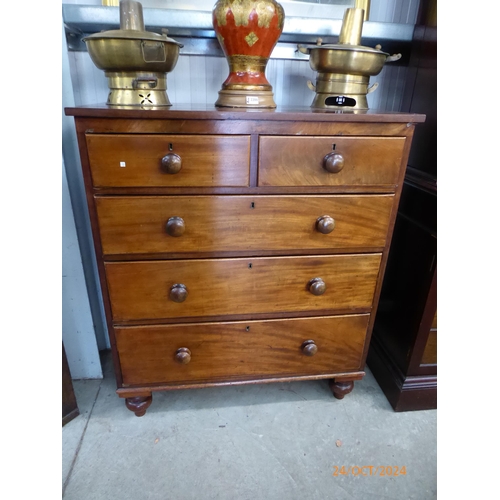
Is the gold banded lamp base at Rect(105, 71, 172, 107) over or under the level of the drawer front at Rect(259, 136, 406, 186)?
over

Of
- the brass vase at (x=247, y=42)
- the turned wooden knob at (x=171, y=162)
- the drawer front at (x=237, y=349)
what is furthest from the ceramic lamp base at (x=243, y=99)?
the drawer front at (x=237, y=349)

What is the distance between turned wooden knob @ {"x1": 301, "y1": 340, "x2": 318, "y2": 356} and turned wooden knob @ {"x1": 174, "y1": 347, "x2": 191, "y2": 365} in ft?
1.30

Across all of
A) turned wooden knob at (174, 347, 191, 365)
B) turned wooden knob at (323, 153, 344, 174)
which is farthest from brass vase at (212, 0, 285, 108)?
turned wooden knob at (174, 347, 191, 365)

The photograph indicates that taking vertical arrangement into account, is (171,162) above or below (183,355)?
above

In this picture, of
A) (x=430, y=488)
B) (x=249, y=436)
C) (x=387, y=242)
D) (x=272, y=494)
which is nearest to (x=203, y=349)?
(x=249, y=436)

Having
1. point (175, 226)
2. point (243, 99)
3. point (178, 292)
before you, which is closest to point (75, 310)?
point (178, 292)

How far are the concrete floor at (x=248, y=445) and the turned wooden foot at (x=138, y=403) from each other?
0.05m

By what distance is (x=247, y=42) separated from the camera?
1057 millimetres

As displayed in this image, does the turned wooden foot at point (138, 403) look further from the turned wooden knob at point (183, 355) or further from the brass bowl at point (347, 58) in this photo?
the brass bowl at point (347, 58)

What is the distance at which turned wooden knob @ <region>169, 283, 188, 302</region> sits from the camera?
3.70ft

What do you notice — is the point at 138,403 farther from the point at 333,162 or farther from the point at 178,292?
the point at 333,162

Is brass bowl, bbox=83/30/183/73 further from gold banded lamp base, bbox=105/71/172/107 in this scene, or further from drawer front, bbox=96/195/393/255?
drawer front, bbox=96/195/393/255

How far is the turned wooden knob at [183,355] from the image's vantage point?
123 centimetres

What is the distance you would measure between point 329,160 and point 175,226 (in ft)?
1.52
